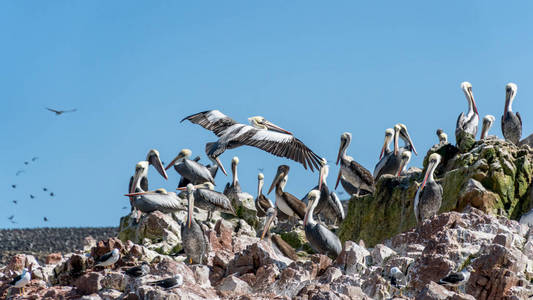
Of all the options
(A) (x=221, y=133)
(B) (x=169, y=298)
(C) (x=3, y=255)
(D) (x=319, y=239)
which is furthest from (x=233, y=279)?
(C) (x=3, y=255)

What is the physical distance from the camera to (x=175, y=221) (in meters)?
18.2

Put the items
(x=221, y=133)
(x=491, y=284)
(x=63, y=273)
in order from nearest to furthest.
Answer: (x=491, y=284) → (x=63, y=273) → (x=221, y=133)

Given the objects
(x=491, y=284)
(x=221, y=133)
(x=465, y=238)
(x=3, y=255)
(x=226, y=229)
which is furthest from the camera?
(x=3, y=255)

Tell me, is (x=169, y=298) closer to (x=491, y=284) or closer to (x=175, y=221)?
(x=491, y=284)

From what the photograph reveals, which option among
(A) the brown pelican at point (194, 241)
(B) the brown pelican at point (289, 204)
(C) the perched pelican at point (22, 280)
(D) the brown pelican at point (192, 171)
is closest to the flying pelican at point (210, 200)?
(B) the brown pelican at point (289, 204)

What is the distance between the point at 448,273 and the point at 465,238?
118cm

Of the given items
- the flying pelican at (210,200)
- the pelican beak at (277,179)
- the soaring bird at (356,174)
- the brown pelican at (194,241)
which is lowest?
the brown pelican at (194,241)

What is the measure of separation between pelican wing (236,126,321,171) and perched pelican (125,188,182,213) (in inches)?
104

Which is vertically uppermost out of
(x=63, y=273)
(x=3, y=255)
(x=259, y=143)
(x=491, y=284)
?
(x=259, y=143)

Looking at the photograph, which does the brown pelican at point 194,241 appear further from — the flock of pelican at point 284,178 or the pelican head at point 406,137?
the pelican head at point 406,137

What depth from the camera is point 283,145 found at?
1608cm

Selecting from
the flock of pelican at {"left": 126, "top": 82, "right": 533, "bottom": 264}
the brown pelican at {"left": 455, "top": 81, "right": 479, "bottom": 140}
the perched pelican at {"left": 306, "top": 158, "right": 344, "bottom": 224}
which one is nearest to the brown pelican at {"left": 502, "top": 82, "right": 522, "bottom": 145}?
the flock of pelican at {"left": 126, "top": 82, "right": 533, "bottom": 264}

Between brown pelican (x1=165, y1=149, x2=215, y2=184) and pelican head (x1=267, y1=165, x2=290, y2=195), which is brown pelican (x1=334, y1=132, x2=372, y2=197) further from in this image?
brown pelican (x1=165, y1=149, x2=215, y2=184)

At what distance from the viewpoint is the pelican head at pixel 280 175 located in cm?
2021
